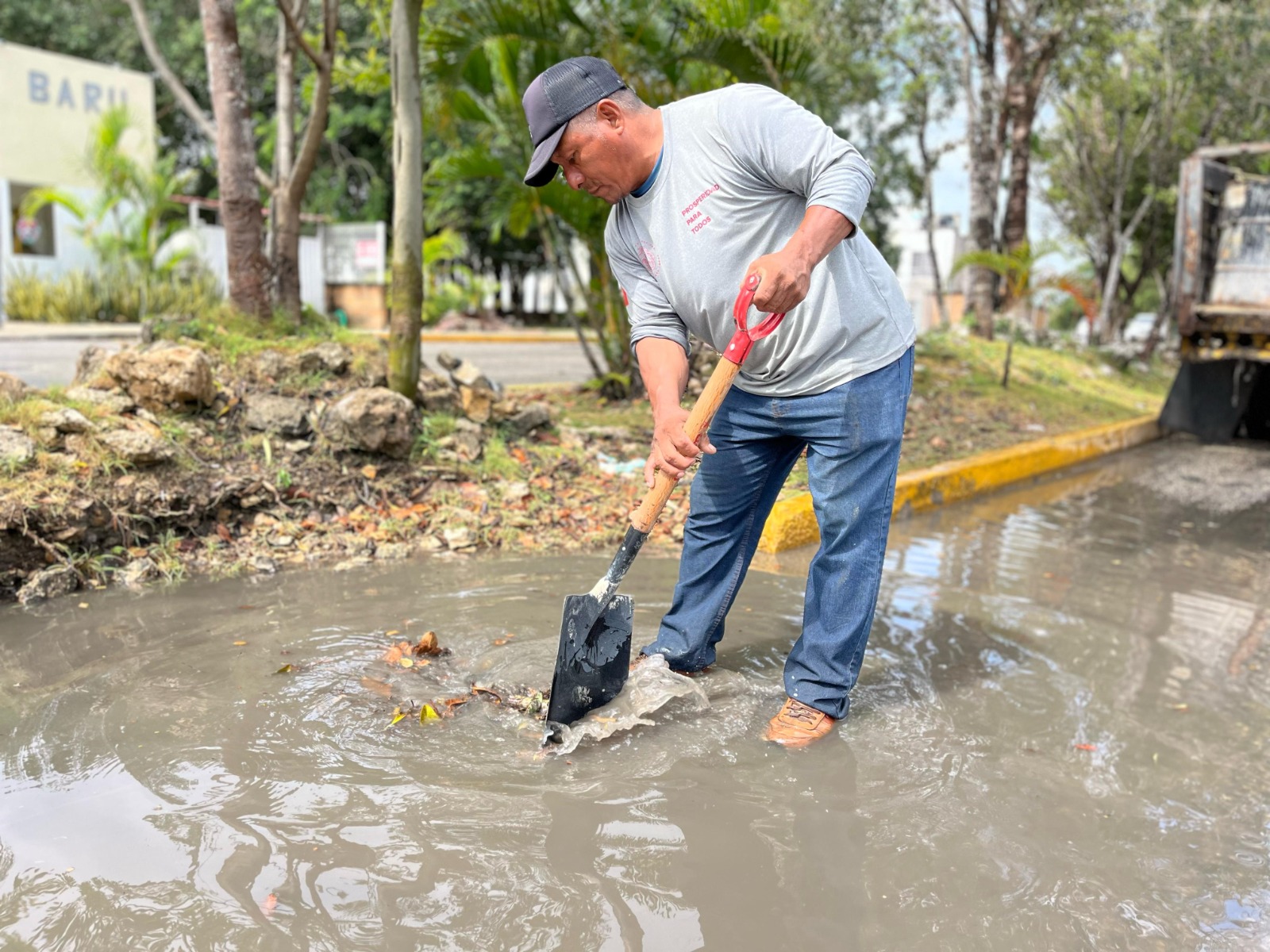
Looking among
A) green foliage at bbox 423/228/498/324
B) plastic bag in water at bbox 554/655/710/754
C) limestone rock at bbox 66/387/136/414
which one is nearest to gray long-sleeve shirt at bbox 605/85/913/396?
plastic bag in water at bbox 554/655/710/754

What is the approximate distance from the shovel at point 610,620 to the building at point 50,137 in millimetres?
15577

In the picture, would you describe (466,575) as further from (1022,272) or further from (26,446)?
(1022,272)

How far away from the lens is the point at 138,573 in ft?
12.4

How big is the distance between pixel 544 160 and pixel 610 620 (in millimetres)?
1185

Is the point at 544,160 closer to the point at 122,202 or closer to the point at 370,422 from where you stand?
the point at 370,422

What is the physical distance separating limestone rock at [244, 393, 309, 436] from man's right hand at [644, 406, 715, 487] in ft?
8.54

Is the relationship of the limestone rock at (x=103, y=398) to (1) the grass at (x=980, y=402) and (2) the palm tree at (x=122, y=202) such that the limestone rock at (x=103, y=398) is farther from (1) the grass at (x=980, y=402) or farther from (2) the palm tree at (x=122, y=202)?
(2) the palm tree at (x=122, y=202)

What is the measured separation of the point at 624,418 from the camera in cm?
690

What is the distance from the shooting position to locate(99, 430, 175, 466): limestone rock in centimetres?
398

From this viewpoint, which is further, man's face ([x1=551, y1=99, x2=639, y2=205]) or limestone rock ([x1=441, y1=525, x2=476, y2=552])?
limestone rock ([x1=441, y1=525, x2=476, y2=552])

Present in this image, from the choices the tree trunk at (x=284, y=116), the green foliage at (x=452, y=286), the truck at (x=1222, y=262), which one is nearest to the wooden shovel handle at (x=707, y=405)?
the tree trunk at (x=284, y=116)

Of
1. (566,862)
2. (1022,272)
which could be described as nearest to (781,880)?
(566,862)

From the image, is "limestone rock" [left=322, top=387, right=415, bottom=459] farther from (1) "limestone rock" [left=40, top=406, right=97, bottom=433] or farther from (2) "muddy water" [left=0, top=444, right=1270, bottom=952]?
(1) "limestone rock" [left=40, top=406, right=97, bottom=433]

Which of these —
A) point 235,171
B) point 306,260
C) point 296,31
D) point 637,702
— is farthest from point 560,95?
point 306,260
